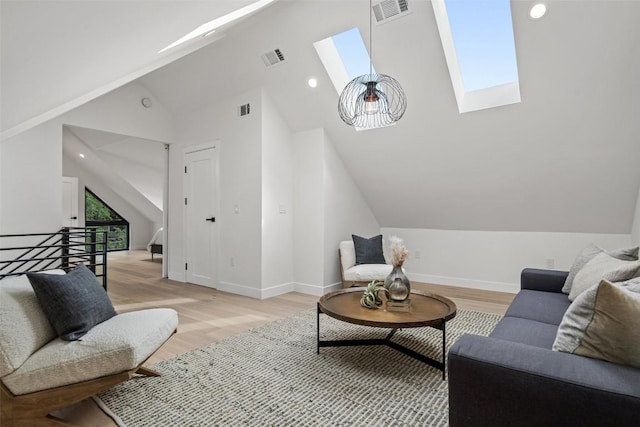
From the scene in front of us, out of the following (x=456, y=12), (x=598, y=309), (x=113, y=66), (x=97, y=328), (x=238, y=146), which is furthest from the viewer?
(x=238, y=146)

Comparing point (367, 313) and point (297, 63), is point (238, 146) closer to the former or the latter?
point (297, 63)

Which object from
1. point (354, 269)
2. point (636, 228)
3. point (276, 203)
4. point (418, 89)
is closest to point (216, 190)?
point (276, 203)

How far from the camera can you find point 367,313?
8.03 feet

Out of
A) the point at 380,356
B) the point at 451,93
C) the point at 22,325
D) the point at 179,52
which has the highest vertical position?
the point at 179,52

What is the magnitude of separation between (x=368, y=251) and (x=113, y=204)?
7.64 meters

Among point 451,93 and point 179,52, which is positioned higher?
point 179,52

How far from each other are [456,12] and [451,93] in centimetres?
72

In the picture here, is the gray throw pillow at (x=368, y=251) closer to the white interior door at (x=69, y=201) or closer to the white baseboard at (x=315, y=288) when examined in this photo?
the white baseboard at (x=315, y=288)

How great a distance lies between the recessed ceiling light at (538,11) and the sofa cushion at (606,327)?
243 cm

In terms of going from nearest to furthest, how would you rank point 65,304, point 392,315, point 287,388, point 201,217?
1. point 65,304
2. point 287,388
3. point 392,315
4. point 201,217

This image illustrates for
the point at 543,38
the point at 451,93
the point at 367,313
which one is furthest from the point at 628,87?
the point at 367,313

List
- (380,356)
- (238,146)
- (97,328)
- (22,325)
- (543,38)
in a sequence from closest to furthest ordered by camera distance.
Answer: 1. (22,325)
2. (97,328)
3. (380,356)
4. (543,38)
5. (238,146)

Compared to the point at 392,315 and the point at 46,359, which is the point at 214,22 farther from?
the point at 392,315

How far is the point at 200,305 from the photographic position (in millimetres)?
4070
